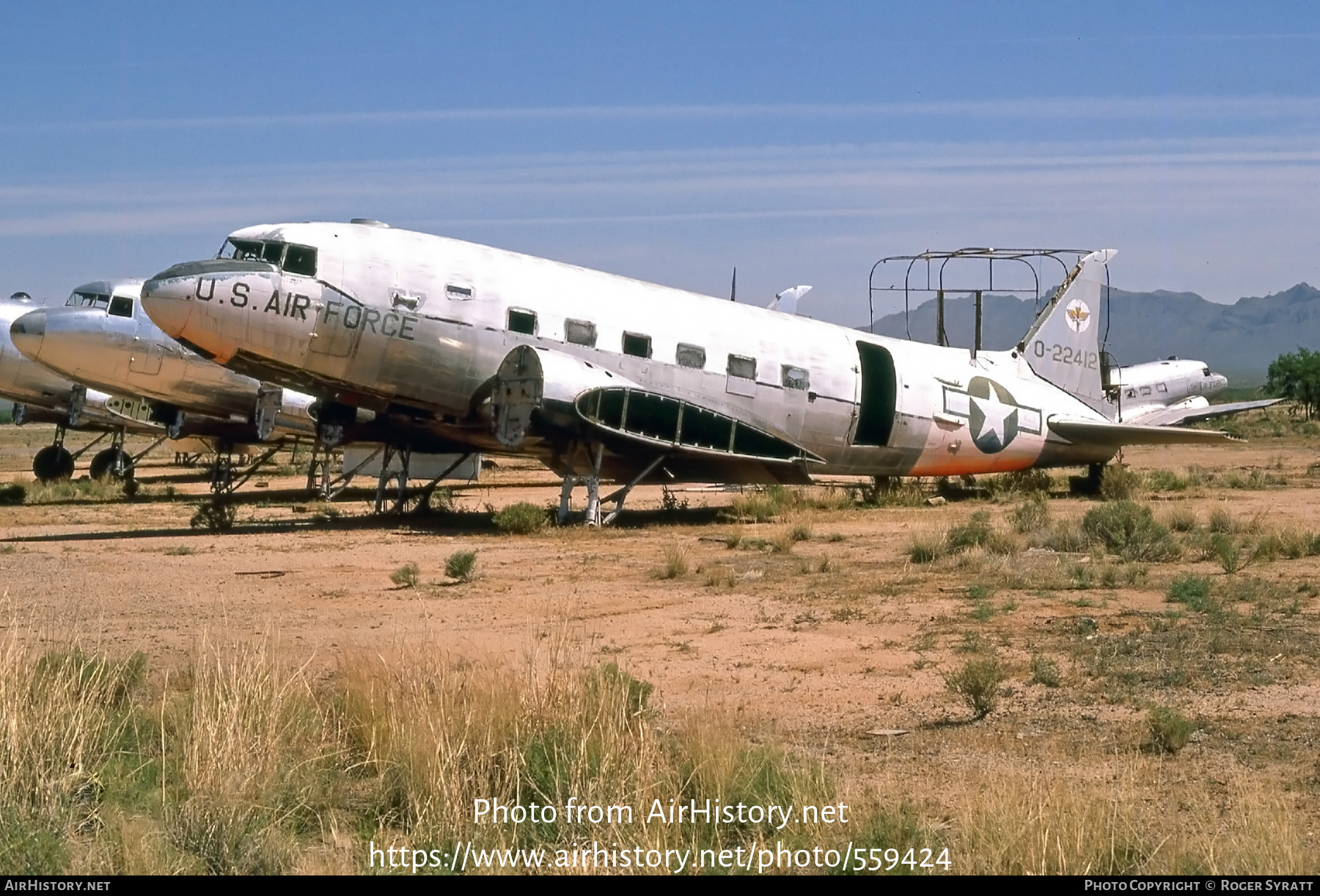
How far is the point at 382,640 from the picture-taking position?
38.3ft

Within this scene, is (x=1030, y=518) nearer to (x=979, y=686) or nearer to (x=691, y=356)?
(x=691, y=356)

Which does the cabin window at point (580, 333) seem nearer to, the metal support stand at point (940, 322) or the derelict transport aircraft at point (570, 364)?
the derelict transport aircraft at point (570, 364)

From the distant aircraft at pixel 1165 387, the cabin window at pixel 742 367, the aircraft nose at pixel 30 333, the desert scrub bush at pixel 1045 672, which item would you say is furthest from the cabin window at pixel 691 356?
the distant aircraft at pixel 1165 387

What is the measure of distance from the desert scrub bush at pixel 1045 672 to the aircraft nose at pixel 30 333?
74.7 ft

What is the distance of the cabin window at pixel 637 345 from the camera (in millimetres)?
22578

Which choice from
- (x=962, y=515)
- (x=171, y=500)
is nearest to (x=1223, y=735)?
(x=962, y=515)

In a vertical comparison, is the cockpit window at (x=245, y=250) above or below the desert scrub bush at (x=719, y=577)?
above

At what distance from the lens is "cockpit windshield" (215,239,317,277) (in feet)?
66.8

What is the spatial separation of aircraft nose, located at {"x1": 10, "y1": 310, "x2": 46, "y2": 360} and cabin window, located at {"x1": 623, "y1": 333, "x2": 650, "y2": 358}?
41.1 ft

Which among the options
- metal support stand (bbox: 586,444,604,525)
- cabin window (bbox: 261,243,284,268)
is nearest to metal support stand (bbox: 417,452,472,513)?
metal support stand (bbox: 586,444,604,525)

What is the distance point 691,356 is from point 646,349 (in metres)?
0.86

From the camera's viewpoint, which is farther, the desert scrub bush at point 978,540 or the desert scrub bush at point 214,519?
the desert scrub bush at point 214,519

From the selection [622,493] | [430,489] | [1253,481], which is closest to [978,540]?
[622,493]

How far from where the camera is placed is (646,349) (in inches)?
894
